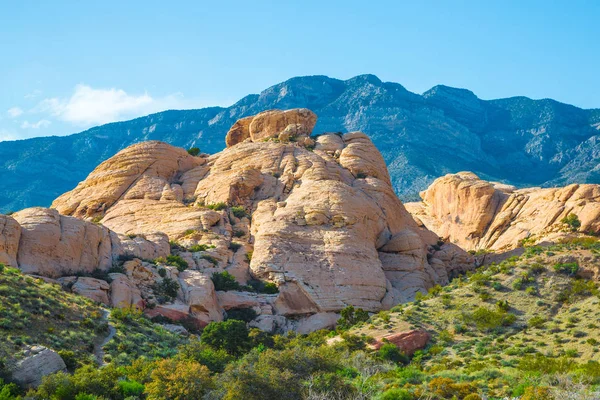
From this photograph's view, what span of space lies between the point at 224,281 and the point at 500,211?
1681 inches

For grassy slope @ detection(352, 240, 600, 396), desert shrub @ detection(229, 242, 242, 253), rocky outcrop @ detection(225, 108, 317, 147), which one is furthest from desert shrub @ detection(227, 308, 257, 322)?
rocky outcrop @ detection(225, 108, 317, 147)

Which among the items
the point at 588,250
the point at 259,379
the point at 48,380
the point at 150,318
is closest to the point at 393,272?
the point at 588,250

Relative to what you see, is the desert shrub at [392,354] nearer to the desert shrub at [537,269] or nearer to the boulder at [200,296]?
the boulder at [200,296]

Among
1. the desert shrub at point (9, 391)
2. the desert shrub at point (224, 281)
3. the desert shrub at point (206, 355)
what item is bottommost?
the desert shrub at point (206, 355)

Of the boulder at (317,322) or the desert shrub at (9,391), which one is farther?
the boulder at (317,322)

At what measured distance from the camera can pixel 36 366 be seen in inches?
1511

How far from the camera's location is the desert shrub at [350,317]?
197ft

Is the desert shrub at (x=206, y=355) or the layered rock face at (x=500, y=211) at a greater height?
the layered rock face at (x=500, y=211)

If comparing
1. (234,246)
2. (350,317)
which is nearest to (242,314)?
(350,317)

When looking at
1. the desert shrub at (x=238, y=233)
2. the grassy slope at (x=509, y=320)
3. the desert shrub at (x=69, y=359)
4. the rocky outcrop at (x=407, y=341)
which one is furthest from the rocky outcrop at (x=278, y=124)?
the desert shrub at (x=69, y=359)

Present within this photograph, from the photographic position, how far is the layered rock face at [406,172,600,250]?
83456mm

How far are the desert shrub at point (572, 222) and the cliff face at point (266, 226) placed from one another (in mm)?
10523

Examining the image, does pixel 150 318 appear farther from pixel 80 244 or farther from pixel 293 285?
pixel 293 285

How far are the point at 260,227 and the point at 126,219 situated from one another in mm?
14658
